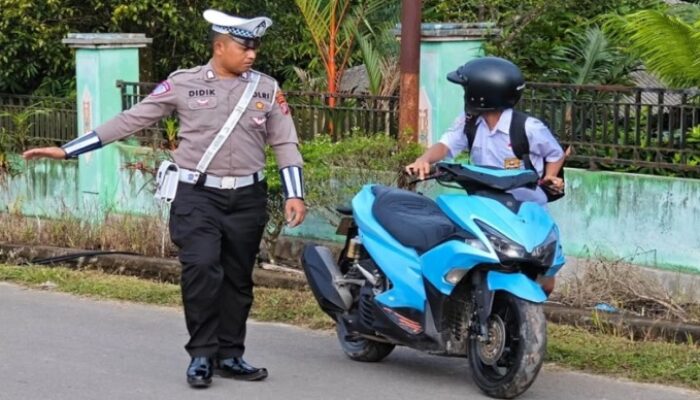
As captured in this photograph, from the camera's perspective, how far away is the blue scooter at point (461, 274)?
5863 mm

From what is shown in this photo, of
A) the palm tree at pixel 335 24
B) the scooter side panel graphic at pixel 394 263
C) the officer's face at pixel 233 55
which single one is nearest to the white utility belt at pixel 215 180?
the officer's face at pixel 233 55

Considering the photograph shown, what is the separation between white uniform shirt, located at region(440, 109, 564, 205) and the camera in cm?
640

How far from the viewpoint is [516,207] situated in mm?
6051

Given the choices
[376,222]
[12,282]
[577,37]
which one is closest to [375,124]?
[577,37]

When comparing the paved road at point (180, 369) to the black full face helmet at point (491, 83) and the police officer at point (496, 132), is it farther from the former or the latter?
the black full face helmet at point (491, 83)

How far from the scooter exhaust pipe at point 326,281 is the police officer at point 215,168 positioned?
0.57 metres

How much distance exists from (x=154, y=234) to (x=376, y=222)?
4257 millimetres

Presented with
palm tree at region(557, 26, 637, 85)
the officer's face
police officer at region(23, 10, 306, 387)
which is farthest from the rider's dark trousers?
palm tree at region(557, 26, 637, 85)

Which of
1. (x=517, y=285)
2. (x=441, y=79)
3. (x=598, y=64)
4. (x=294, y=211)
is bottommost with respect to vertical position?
(x=517, y=285)

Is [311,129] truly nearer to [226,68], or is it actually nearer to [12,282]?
[12,282]

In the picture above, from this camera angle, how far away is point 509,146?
254 inches

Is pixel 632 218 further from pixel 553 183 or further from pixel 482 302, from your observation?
pixel 482 302

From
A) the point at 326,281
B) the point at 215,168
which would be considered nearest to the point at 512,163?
the point at 326,281

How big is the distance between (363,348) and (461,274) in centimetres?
115
